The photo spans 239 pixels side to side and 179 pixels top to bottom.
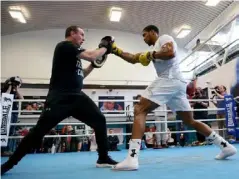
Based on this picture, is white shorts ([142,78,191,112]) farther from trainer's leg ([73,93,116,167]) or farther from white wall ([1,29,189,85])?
white wall ([1,29,189,85])

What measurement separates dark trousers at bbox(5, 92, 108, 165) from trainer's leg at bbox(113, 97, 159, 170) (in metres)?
0.31

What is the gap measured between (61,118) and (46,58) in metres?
8.12

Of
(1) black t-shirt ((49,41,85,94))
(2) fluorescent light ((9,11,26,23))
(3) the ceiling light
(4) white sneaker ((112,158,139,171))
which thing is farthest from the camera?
(2) fluorescent light ((9,11,26,23))

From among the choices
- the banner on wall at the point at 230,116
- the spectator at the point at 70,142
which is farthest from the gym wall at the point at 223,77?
the spectator at the point at 70,142

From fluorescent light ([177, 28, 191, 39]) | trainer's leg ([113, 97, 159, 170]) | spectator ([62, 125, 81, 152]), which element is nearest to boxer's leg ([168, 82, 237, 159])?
trainer's leg ([113, 97, 159, 170])

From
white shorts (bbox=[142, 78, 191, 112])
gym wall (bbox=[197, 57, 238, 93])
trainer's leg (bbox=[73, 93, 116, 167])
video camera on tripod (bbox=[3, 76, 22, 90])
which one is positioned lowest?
trainer's leg (bbox=[73, 93, 116, 167])

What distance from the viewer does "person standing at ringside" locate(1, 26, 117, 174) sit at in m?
1.69

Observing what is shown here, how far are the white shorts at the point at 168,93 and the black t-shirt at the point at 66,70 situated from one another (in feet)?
1.77

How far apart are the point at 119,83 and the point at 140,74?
927 mm

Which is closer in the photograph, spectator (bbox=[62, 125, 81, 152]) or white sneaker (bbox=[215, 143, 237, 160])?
white sneaker (bbox=[215, 143, 237, 160])

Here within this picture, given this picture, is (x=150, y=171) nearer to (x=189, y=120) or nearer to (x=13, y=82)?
(x=189, y=120)

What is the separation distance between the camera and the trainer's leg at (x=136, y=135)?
162 centimetres

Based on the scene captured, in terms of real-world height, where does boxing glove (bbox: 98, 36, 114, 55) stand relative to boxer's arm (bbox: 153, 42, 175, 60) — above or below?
above

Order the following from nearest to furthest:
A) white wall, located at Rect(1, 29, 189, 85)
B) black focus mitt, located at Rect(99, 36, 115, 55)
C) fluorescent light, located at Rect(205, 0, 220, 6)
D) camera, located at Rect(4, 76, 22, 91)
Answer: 1. black focus mitt, located at Rect(99, 36, 115, 55)
2. camera, located at Rect(4, 76, 22, 91)
3. fluorescent light, located at Rect(205, 0, 220, 6)
4. white wall, located at Rect(1, 29, 189, 85)
